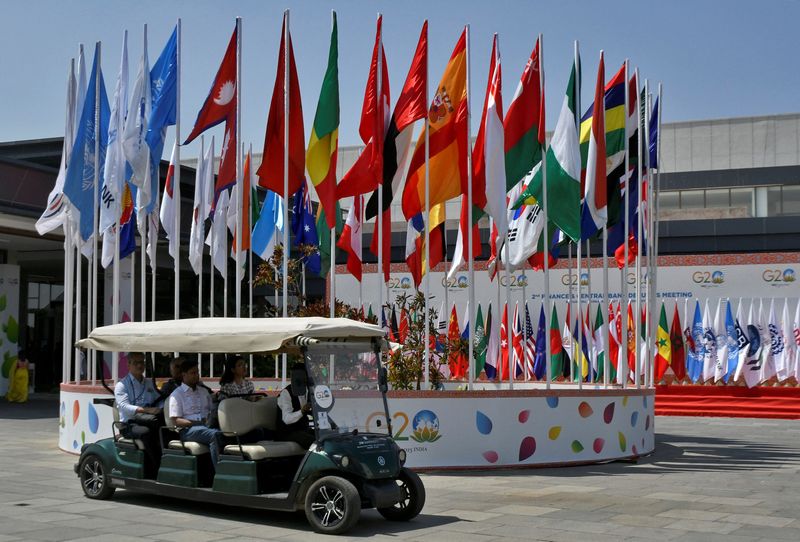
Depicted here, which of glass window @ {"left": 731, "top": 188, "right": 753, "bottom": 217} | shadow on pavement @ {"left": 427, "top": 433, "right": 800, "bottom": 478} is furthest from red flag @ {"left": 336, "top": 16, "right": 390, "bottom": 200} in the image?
glass window @ {"left": 731, "top": 188, "right": 753, "bottom": 217}

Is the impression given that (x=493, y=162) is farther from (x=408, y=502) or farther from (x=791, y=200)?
(x=791, y=200)

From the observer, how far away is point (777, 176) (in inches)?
1575

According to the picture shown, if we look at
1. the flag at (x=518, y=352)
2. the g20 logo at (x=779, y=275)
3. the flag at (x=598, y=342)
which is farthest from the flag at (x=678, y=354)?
the flag at (x=518, y=352)

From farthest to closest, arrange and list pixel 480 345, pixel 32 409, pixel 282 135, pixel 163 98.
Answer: pixel 480 345 < pixel 32 409 < pixel 163 98 < pixel 282 135

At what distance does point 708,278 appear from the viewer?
31.3 metres

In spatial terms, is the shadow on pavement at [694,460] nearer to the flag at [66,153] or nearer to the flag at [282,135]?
the flag at [282,135]

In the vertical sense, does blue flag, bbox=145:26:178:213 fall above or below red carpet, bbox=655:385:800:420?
above

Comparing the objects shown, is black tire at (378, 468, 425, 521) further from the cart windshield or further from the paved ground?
the cart windshield

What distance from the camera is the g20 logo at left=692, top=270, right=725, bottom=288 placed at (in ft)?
102

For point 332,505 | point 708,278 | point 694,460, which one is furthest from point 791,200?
point 332,505

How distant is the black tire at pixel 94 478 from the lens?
11.8m

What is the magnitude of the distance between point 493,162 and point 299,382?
271 inches

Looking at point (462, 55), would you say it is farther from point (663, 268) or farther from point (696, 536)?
point (663, 268)

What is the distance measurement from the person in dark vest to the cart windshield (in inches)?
8.5
